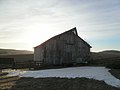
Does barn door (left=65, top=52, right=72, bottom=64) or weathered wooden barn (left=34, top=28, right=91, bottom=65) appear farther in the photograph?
barn door (left=65, top=52, right=72, bottom=64)

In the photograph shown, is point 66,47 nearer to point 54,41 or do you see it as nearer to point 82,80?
point 54,41

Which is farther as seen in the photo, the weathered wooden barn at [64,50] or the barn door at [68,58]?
the barn door at [68,58]

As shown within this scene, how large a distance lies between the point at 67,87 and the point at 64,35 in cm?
2279

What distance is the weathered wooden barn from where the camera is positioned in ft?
132

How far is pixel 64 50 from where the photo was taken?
4162 cm

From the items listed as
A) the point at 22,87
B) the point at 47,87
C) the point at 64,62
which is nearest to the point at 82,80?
the point at 47,87

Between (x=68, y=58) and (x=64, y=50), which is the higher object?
(x=64, y=50)

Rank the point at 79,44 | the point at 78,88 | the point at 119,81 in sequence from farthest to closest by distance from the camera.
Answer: the point at 79,44, the point at 119,81, the point at 78,88

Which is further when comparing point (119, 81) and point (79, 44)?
point (79, 44)

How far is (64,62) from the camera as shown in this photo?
41.3 m

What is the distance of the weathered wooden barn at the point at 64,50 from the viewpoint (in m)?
40.3

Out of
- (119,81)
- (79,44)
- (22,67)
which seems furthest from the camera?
(79,44)

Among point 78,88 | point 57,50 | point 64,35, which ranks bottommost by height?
point 78,88

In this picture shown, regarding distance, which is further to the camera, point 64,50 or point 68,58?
point 68,58
